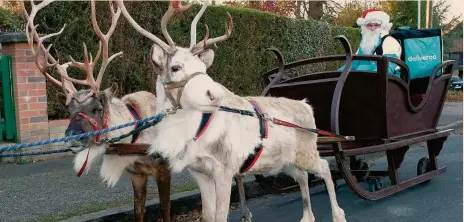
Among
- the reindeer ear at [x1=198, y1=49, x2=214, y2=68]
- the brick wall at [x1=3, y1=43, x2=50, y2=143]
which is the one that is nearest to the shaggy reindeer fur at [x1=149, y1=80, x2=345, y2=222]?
the reindeer ear at [x1=198, y1=49, x2=214, y2=68]

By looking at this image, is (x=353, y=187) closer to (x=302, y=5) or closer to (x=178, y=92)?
(x=178, y=92)

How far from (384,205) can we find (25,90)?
5.93 metres

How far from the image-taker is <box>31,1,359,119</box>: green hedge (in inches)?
363

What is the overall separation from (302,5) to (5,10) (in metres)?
17.5

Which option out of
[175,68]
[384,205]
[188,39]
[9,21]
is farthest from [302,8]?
[175,68]

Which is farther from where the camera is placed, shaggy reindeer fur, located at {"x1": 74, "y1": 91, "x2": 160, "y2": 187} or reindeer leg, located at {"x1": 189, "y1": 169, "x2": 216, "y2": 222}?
shaggy reindeer fur, located at {"x1": 74, "y1": 91, "x2": 160, "y2": 187}

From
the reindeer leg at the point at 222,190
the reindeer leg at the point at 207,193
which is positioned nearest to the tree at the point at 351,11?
the reindeer leg at the point at 207,193

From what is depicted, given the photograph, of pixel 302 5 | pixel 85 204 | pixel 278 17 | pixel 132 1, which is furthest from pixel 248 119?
pixel 302 5

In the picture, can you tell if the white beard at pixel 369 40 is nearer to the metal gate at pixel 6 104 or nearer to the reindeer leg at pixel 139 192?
the reindeer leg at pixel 139 192

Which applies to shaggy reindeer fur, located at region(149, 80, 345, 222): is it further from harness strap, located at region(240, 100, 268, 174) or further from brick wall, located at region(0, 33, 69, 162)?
brick wall, located at region(0, 33, 69, 162)

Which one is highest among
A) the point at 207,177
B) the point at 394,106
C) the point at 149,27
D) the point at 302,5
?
the point at 302,5

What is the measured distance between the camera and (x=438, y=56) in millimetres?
7348

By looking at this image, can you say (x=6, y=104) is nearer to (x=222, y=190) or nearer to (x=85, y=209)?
(x=85, y=209)

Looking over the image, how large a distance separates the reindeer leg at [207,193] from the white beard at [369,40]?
3781mm
